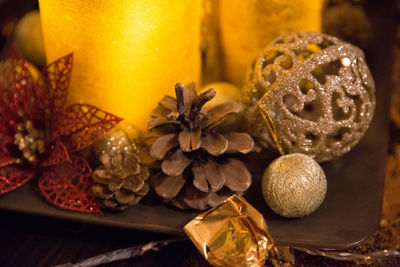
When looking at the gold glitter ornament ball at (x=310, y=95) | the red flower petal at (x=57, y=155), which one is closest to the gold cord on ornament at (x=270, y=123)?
the gold glitter ornament ball at (x=310, y=95)

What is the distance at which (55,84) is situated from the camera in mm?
599

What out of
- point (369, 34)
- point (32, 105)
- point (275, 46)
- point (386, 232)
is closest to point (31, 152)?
point (32, 105)

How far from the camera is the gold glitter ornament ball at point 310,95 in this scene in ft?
1.74

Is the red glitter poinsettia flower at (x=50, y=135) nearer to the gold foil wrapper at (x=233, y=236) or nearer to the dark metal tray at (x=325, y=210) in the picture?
the dark metal tray at (x=325, y=210)

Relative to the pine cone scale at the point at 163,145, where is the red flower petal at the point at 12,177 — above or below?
below

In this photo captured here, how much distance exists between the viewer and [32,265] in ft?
1.82

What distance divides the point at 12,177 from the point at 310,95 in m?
0.35

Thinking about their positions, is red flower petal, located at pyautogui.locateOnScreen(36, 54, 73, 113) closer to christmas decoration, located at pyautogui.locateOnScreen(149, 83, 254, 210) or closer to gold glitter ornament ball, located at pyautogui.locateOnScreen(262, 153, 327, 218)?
christmas decoration, located at pyautogui.locateOnScreen(149, 83, 254, 210)

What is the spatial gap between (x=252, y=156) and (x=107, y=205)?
0.20m

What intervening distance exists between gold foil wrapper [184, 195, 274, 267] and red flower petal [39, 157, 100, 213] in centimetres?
13

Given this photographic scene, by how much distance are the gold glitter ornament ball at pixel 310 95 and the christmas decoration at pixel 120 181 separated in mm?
148

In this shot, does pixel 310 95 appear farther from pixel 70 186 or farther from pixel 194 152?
pixel 70 186

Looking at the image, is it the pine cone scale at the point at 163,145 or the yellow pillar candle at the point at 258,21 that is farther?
the yellow pillar candle at the point at 258,21

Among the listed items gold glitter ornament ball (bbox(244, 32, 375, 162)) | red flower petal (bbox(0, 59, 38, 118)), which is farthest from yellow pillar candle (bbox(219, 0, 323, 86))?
red flower petal (bbox(0, 59, 38, 118))
